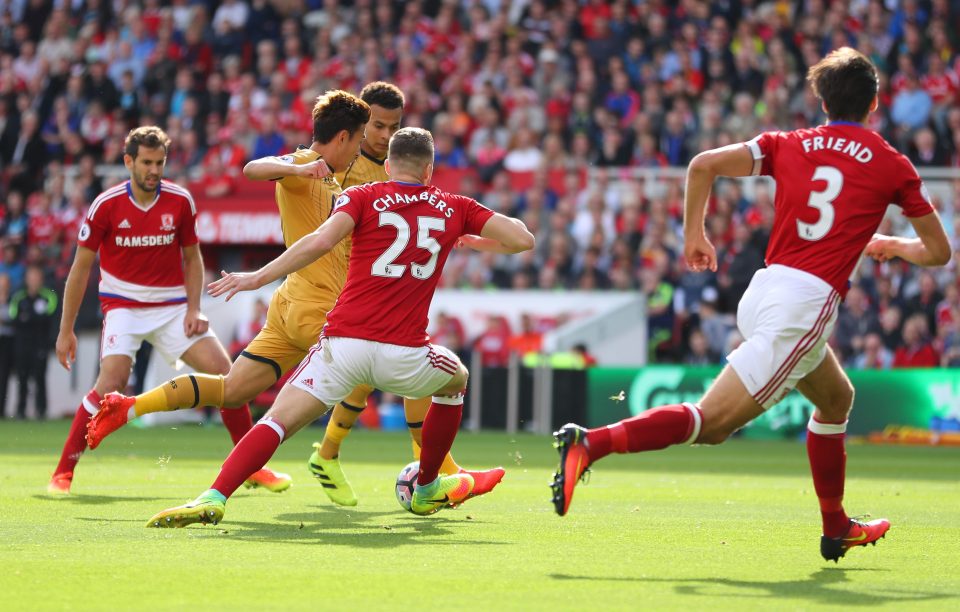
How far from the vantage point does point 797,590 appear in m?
6.14

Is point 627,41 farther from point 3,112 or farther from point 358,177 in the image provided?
point 358,177

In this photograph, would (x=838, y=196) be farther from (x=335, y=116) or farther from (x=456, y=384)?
(x=335, y=116)

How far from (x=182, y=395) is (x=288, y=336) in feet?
2.92

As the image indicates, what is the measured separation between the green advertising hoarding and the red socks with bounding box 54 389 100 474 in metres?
9.45

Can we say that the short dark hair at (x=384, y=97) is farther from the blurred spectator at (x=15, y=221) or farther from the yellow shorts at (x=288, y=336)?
the blurred spectator at (x=15, y=221)

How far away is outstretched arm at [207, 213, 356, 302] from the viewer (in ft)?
23.5

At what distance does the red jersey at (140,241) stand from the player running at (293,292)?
132 cm

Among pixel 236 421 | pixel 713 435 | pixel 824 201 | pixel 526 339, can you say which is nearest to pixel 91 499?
pixel 236 421

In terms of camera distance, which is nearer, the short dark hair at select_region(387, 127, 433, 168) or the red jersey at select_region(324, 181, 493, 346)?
the red jersey at select_region(324, 181, 493, 346)

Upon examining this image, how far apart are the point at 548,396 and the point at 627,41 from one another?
24.3 ft

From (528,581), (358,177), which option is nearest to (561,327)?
(358,177)

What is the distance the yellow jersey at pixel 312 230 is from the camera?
943 centimetres

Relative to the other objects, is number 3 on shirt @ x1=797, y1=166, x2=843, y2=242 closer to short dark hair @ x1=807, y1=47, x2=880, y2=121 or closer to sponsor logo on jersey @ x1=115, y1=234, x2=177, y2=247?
short dark hair @ x1=807, y1=47, x2=880, y2=121

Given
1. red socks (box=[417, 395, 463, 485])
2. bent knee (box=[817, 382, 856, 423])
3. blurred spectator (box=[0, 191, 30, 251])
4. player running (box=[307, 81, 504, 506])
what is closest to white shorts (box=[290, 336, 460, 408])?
red socks (box=[417, 395, 463, 485])
